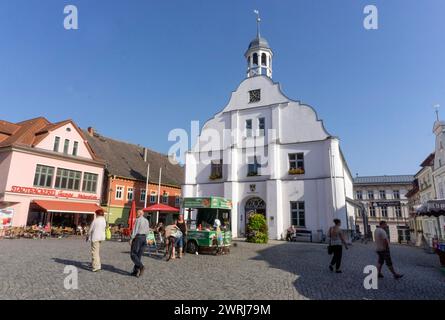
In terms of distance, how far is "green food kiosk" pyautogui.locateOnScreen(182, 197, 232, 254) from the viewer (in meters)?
14.2

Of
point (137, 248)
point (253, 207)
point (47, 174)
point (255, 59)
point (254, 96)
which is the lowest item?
point (137, 248)

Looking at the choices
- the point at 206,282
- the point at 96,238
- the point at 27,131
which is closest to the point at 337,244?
the point at 206,282

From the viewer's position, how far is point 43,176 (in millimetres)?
25812

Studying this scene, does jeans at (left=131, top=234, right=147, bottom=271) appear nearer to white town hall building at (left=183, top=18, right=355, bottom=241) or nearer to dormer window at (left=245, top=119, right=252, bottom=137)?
white town hall building at (left=183, top=18, right=355, bottom=241)

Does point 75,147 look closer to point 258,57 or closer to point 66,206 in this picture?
point 66,206

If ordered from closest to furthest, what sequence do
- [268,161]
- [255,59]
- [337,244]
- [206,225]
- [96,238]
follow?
[96,238]
[337,244]
[206,225]
[268,161]
[255,59]

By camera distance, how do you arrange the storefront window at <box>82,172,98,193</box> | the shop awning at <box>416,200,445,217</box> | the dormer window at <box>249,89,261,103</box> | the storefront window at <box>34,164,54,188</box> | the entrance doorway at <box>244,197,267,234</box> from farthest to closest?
the storefront window at <box>82,172,98,193</box> < the dormer window at <box>249,89,261,103</box> < the entrance doorway at <box>244,197,267,234</box> < the storefront window at <box>34,164,54,188</box> < the shop awning at <box>416,200,445,217</box>

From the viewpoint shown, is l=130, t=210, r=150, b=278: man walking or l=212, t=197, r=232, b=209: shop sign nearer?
l=130, t=210, r=150, b=278: man walking

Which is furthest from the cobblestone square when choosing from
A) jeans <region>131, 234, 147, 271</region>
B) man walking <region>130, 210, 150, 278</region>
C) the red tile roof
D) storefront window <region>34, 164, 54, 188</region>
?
the red tile roof

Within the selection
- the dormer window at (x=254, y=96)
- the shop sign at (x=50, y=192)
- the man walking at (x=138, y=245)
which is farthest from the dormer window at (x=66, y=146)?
the man walking at (x=138, y=245)

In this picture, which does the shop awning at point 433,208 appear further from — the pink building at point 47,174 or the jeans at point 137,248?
the pink building at point 47,174

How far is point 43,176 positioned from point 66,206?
3.48 metres
